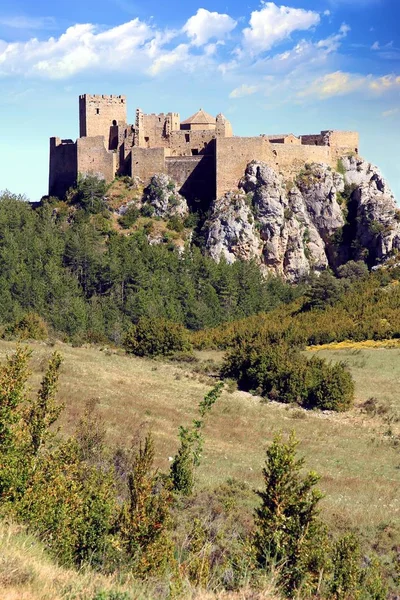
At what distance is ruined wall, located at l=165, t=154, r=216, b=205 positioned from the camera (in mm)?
61562

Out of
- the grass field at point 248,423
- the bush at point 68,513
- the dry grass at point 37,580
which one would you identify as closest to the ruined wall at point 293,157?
the grass field at point 248,423

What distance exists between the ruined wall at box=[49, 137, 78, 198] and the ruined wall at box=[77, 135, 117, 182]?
0.83 meters

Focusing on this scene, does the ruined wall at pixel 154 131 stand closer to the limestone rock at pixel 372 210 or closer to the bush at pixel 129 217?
the bush at pixel 129 217

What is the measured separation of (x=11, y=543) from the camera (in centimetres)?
806

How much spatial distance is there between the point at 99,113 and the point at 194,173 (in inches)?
332

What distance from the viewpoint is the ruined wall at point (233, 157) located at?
2355 inches

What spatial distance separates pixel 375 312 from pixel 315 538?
33.4 metres

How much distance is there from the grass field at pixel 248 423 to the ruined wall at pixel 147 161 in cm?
2814

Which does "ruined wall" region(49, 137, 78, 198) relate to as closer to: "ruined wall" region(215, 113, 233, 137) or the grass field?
"ruined wall" region(215, 113, 233, 137)

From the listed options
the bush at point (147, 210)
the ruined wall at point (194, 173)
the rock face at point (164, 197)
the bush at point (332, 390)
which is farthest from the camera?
the ruined wall at point (194, 173)

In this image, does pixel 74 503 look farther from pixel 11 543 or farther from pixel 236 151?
pixel 236 151

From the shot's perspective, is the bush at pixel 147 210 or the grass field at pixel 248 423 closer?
the grass field at pixel 248 423

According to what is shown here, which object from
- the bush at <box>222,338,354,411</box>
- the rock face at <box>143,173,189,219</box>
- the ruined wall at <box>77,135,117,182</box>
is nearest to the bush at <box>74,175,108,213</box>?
the ruined wall at <box>77,135,117,182</box>

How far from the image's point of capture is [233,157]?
59.8 m
